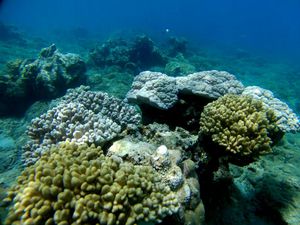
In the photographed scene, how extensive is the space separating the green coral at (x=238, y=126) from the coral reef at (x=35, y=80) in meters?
7.65

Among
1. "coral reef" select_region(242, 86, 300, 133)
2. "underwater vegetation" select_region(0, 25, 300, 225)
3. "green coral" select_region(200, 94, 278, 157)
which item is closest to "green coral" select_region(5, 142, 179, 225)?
"underwater vegetation" select_region(0, 25, 300, 225)

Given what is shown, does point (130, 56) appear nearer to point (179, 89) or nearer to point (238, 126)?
point (179, 89)

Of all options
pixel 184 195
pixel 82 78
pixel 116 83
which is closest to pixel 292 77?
pixel 116 83

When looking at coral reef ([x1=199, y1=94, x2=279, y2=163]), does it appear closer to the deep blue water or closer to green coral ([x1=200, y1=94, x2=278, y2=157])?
green coral ([x1=200, y1=94, x2=278, y2=157])

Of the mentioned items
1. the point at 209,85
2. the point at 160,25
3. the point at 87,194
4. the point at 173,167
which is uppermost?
the point at 160,25

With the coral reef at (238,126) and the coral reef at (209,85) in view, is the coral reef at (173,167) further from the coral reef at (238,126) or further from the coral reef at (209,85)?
the coral reef at (209,85)

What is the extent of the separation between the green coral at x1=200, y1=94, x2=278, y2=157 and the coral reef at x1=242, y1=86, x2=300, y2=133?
575 millimetres

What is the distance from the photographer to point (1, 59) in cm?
1659

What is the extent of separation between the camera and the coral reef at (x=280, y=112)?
5.27 meters

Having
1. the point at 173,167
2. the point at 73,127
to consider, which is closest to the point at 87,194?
the point at 173,167

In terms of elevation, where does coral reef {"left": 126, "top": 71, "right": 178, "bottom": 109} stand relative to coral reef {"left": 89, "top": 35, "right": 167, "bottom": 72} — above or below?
below

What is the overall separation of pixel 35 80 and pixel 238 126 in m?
8.82

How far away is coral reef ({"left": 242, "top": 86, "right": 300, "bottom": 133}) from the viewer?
5.27 metres

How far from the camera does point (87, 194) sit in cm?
287
